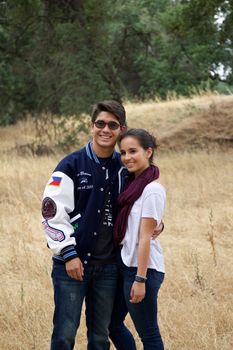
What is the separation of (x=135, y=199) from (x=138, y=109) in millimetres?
16993

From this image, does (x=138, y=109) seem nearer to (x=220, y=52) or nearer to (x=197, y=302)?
(x=220, y=52)

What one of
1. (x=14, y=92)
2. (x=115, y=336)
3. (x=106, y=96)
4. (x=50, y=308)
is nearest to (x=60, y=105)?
(x=106, y=96)

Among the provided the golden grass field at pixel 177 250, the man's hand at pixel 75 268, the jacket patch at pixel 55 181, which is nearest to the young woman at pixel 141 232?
the man's hand at pixel 75 268

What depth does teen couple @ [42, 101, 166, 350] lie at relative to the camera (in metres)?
3.39

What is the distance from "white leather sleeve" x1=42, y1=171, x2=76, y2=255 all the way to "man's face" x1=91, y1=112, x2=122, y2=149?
0.31m

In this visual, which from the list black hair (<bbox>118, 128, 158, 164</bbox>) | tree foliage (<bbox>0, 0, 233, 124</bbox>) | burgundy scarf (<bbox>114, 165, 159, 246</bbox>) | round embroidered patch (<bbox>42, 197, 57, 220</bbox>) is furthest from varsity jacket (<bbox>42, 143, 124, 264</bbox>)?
tree foliage (<bbox>0, 0, 233, 124</bbox>)

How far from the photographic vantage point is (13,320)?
194 inches

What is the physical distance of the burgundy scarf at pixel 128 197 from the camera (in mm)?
3404

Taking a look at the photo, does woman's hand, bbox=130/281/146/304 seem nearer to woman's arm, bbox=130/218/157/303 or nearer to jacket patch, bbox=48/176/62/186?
woman's arm, bbox=130/218/157/303

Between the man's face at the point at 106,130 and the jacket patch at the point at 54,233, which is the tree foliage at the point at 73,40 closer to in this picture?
the man's face at the point at 106,130

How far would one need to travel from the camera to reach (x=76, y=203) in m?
3.51

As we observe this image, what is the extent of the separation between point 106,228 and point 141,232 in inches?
10.2

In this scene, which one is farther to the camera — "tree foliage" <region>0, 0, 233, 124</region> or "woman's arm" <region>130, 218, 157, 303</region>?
"tree foliage" <region>0, 0, 233, 124</region>

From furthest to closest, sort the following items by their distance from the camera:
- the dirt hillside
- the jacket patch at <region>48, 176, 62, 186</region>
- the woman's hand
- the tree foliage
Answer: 1. the dirt hillside
2. the tree foliage
3. the jacket patch at <region>48, 176, 62, 186</region>
4. the woman's hand
